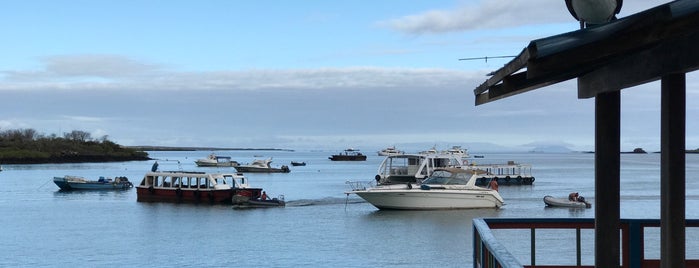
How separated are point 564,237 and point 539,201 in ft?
86.3

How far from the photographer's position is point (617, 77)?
21.7ft

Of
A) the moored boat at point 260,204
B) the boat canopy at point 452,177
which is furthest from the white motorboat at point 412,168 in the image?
the boat canopy at point 452,177

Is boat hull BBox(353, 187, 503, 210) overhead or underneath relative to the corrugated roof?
underneath

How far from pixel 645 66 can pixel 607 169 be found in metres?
1.04

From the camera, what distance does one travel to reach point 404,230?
37031 mm

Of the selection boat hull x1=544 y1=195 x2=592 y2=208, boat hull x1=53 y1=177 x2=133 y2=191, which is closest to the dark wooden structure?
boat hull x1=544 y1=195 x2=592 y2=208

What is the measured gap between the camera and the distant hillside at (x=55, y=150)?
166125mm

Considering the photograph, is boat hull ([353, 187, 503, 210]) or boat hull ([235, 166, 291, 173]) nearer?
boat hull ([353, 187, 503, 210])

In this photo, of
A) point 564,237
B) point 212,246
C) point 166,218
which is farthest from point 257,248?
point 166,218

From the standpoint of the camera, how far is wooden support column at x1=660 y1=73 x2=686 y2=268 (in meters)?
5.83

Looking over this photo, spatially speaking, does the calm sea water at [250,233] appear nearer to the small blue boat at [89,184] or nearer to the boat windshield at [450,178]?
the boat windshield at [450,178]

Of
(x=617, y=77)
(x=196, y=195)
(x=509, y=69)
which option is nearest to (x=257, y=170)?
(x=196, y=195)

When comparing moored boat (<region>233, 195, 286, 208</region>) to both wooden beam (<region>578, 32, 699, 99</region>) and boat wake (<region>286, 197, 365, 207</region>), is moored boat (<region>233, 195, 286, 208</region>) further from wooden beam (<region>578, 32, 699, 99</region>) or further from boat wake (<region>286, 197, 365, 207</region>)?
wooden beam (<region>578, 32, 699, 99</region>)

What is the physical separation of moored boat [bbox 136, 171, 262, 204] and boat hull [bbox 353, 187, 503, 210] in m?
8.98
